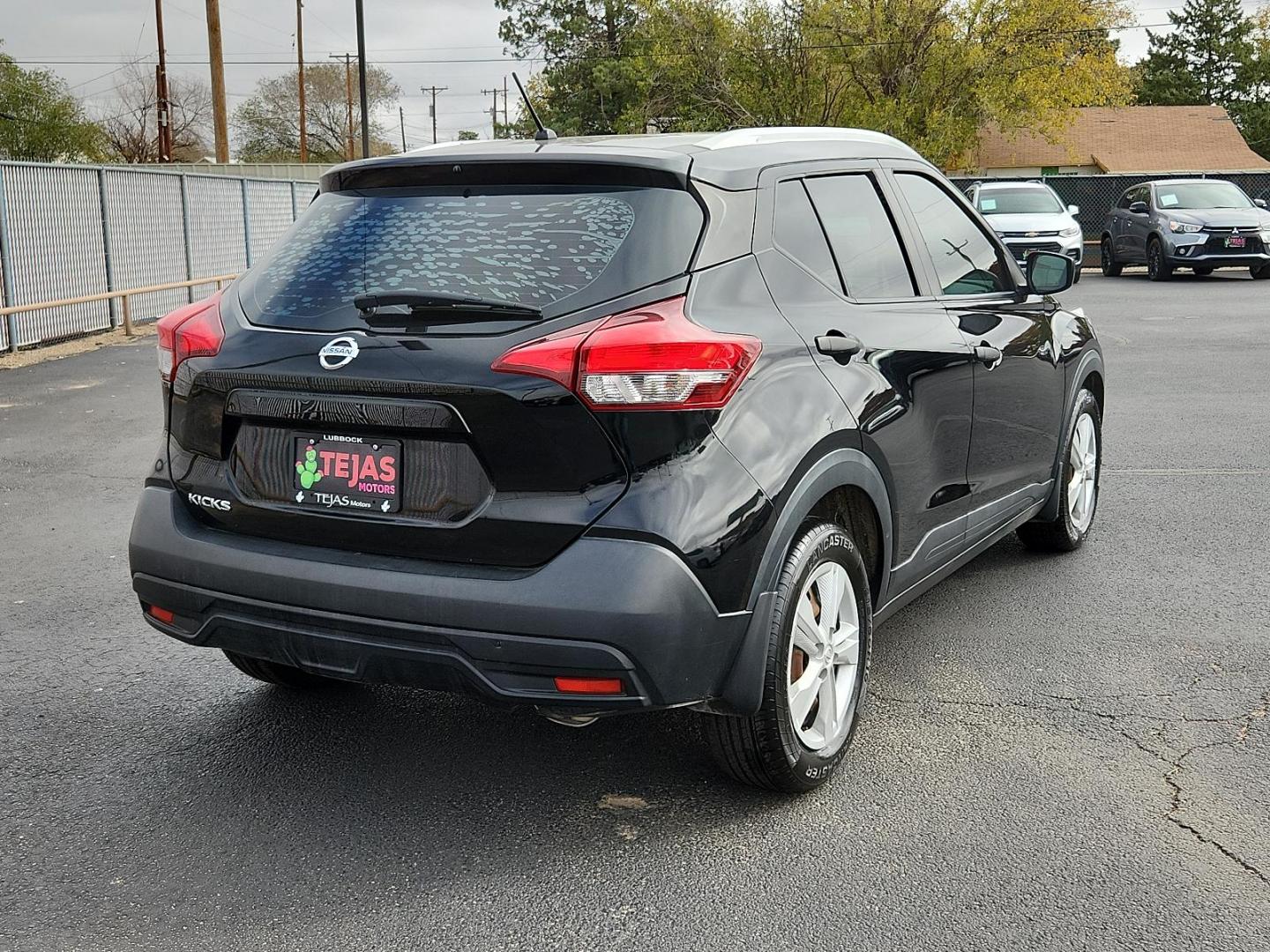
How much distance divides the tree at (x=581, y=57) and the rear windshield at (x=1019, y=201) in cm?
3495

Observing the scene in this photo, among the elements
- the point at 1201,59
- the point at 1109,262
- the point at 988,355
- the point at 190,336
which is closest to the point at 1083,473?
the point at 988,355

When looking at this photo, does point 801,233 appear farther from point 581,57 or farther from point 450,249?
point 581,57

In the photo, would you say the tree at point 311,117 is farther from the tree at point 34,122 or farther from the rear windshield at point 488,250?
the rear windshield at point 488,250

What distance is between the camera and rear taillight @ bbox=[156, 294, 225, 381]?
345 cm

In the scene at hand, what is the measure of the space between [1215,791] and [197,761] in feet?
9.22

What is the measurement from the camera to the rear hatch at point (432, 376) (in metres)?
3.03

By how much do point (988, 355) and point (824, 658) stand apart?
1.52 meters

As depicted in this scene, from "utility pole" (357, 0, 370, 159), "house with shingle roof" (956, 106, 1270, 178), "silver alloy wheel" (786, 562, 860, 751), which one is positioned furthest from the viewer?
"house with shingle roof" (956, 106, 1270, 178)

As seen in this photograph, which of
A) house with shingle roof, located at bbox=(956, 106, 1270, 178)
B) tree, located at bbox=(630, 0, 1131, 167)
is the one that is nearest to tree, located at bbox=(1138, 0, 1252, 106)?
house with shingle roof, located at bbox=(956, 106, 1270, 178)

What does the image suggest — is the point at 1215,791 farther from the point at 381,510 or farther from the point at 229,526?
the point at 229,526

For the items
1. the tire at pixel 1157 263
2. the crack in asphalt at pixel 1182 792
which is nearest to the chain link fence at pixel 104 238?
the crack in asphalt at pixel 1182 792

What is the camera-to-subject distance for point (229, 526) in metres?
3.41

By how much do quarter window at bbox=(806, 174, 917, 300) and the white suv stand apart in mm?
18628

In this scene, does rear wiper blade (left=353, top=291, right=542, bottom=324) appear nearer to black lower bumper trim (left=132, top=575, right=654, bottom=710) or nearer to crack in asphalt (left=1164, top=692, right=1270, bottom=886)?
black lower bumper trim (left=132, top=575, right=654, bottom=710)
